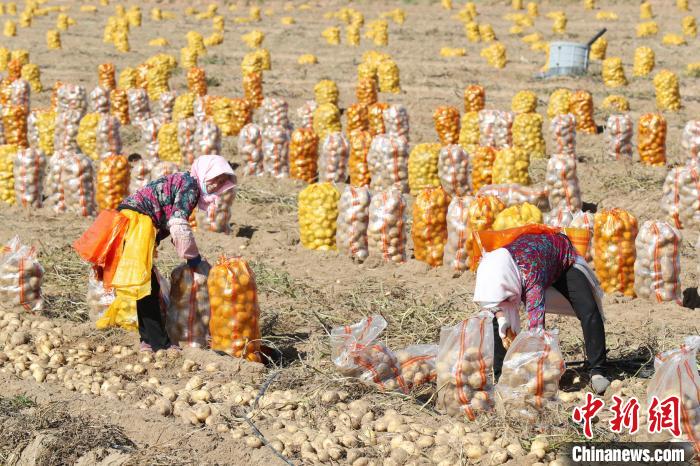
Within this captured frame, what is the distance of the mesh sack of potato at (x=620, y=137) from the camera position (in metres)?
12.6

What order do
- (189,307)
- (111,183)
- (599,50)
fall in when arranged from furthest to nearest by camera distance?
(599,50) < (111,183) < (189,307)

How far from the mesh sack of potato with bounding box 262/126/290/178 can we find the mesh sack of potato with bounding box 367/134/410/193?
1354 millimetres

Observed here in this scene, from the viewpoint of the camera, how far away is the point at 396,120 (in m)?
13.7

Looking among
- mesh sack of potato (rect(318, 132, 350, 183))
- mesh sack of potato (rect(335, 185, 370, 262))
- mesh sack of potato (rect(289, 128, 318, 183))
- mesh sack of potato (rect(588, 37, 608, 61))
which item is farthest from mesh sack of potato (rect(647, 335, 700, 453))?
mesh sack of potato (rect(588, 37, 608, 61))

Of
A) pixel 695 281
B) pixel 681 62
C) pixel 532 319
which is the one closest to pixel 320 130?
pixel 695 281

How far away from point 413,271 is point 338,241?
0.84 metres

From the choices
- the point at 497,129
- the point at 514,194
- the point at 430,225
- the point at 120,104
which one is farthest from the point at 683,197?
the point at 120,104

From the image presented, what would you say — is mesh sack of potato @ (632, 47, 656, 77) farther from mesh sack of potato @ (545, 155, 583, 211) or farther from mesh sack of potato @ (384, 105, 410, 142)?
mesh sack of potato @ (545, 155, 583, 211)

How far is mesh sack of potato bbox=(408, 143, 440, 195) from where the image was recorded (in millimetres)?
11070

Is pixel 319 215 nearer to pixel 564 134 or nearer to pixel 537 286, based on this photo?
pixel 537 286

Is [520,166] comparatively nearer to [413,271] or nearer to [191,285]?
[413,271]

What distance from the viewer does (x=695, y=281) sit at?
27.1 ft

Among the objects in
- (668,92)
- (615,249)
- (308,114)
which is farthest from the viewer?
(668,92)

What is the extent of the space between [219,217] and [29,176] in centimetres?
230
